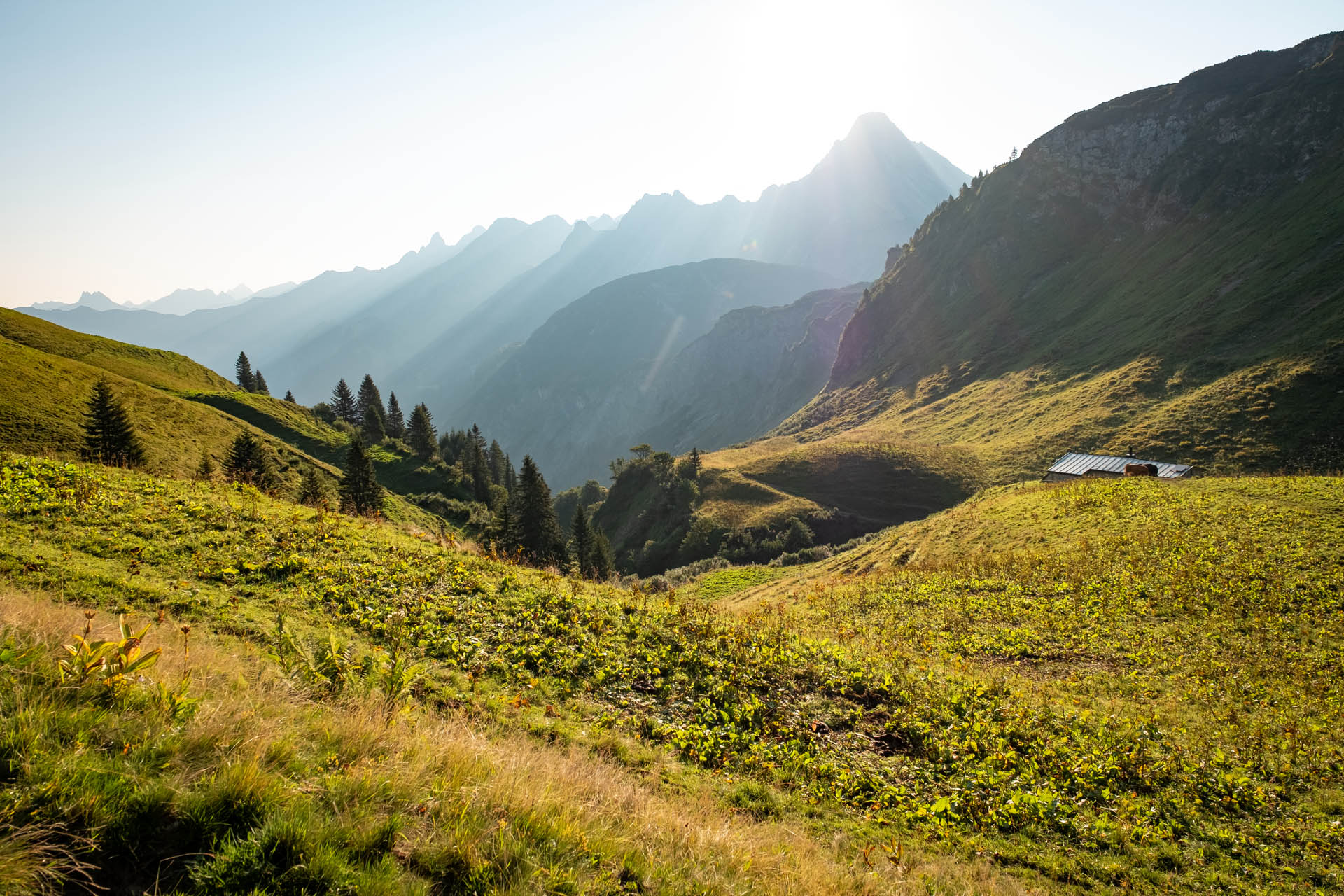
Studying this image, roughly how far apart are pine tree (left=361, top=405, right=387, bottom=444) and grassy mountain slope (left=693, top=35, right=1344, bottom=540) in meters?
53.4

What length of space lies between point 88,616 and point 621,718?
666 centimetres

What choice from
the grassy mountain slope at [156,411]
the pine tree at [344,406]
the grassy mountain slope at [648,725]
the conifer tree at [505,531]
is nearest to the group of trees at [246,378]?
the pine tree at [344,406]

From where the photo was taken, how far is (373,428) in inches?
3482

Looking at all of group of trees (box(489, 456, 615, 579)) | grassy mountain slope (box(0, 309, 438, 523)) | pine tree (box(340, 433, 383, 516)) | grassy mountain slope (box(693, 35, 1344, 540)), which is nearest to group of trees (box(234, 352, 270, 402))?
grassy mountain slope (box(0, 309, 438, 523))

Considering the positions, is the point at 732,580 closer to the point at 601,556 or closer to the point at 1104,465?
the point at 601,556

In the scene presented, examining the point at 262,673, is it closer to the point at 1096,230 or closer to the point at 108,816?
the point at 108,816

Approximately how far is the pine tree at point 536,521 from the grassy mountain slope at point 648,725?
39.0 m

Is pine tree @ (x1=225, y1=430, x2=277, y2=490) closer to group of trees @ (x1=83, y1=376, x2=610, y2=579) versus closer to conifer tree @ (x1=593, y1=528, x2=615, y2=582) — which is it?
group of trees @ (x1=83, y1=376, x2=610, y2=579)

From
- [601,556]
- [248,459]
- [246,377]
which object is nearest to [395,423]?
[246,377]

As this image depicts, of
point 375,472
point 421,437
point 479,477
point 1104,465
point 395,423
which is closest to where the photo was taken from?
point 1104,465

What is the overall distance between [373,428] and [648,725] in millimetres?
93407

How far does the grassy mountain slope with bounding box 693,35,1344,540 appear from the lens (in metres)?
59.5

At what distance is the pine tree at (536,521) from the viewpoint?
53.0 metres

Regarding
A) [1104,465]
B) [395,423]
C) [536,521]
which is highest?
[395,423]
